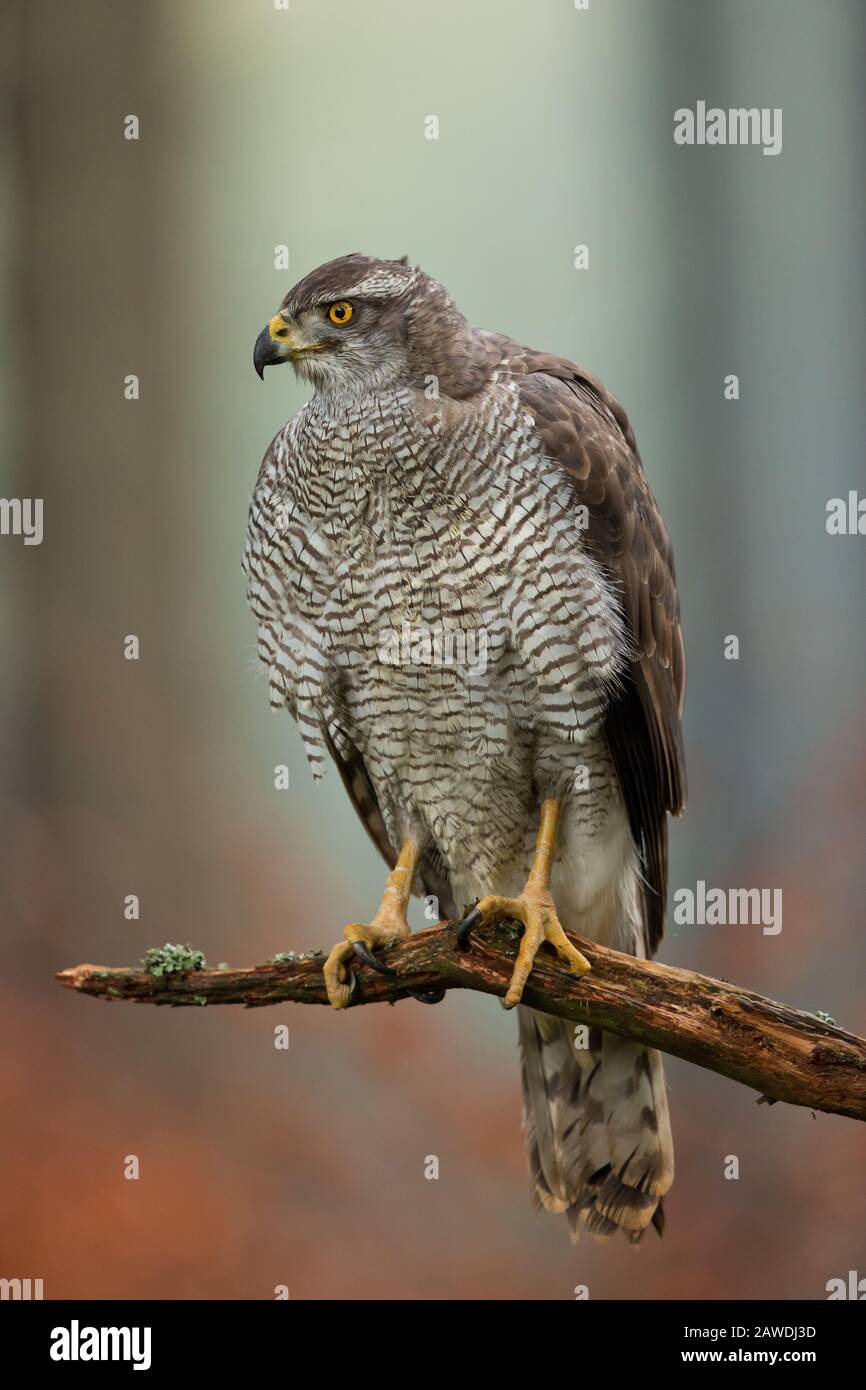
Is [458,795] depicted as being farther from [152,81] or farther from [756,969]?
[152,81]

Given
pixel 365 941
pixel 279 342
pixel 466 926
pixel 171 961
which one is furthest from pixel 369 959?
pixel 279 342

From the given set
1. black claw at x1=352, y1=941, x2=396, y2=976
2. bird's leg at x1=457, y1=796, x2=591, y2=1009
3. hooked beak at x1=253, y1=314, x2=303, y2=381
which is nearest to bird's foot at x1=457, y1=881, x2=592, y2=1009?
bird's leg at x1=457, y1=796, x2=591, y2=1009

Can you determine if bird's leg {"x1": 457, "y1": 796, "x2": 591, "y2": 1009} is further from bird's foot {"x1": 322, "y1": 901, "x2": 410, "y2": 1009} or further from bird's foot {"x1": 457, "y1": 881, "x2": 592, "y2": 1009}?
bird's foot {"x1": 322, "y1": 901, "x2": 410, "y2": 1009}

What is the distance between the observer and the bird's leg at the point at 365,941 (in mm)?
2033

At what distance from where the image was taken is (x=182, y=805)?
133 inches

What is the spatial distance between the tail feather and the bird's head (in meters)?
1.23

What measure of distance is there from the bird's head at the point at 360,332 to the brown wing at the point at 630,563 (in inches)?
6.7

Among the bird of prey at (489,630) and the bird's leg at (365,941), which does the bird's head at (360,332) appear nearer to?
the bird of prey at (489,630)

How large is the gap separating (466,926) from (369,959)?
188mm

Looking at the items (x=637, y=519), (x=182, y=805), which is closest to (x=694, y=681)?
(x=637, y=519)

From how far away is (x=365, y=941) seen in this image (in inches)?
81.6

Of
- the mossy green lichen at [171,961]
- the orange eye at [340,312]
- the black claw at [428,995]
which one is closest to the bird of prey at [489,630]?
the orange eye at [340,312]

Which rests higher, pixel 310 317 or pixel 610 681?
pixel 310 317

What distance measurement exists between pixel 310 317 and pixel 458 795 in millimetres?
861
